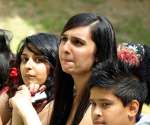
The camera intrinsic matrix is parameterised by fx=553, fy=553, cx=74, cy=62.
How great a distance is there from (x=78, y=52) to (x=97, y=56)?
0.09m

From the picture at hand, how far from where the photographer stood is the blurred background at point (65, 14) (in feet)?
27.1

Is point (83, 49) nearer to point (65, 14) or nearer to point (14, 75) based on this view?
point (14, 75)

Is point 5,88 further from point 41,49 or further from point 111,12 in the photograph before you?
point 111,12

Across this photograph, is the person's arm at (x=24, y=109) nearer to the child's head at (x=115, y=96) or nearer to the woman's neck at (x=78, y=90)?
the woman's neck at (x=78, y=90)

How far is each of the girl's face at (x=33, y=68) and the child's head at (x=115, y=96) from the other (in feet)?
2.26

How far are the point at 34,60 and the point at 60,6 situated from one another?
615cm

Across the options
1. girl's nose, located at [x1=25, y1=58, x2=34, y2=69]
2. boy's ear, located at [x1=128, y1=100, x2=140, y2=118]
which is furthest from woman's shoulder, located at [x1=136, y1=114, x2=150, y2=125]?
girl's nose, located at [x1=25, y1=58, x2=34, y2=69]

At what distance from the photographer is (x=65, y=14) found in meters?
8.81

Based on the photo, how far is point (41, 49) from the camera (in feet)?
9.99

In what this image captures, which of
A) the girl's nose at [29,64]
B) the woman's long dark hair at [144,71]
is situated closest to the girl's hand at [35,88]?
the girl's nose at [29,64]

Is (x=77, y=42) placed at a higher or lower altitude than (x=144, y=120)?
higher

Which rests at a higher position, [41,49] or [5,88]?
[41,49]

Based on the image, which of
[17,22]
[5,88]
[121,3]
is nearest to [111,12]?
[121,3]

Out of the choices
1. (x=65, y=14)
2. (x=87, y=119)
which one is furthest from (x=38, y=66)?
(x=65, y=14)
